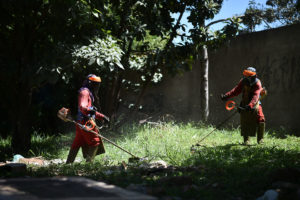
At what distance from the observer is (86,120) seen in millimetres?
6562

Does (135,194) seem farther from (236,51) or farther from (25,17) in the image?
(236,51)

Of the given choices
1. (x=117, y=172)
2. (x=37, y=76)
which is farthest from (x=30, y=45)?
(x=117, y=172)

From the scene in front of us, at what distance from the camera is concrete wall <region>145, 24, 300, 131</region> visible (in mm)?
9352

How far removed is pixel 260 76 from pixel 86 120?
5.09 m

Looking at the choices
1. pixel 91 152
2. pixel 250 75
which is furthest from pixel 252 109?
pixel 91 152

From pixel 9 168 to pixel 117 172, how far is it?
5.34ft

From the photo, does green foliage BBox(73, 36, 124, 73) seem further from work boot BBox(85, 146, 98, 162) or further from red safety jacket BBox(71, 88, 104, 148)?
work boot BBox(85, 146, 98, 162)

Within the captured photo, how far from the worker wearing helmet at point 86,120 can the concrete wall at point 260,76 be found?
395 centimetres

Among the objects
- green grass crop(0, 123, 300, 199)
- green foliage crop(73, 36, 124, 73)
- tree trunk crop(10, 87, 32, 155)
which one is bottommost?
green grass crop(0, 123, 300, 199)

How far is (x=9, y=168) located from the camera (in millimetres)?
5770

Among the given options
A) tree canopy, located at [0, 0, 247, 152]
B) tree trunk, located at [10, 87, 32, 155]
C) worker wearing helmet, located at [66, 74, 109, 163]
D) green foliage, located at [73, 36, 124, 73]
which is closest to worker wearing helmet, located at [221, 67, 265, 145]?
tree canopy, located at [0, 0, 247, 152]

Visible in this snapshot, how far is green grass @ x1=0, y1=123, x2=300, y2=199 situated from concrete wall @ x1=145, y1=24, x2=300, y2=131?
857 mm

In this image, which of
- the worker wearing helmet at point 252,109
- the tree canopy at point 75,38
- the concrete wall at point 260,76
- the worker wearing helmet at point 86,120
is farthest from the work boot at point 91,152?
the concrete wall at point 260,76

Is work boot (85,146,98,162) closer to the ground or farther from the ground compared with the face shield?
closer to the ground
